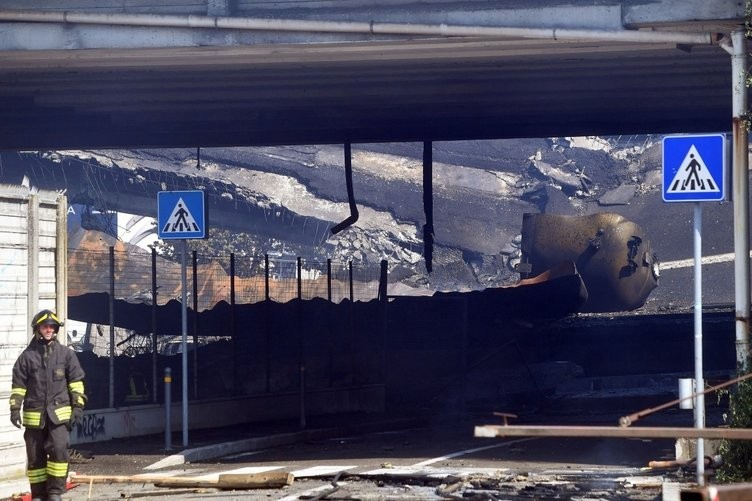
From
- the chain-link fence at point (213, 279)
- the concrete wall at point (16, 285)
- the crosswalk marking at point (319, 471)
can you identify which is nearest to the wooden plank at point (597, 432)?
the crosswalk marking at point (319, 471)

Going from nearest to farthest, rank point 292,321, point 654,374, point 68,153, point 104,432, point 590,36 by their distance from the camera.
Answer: point 590,36 → point 104,432 → point 292,321 → point 654,374 → point 68,153

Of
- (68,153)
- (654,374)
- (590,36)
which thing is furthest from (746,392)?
(68,153)

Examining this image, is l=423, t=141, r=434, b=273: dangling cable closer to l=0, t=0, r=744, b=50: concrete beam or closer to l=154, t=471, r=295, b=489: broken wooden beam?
l=0, t=0, r=744, b=50: concrete beam

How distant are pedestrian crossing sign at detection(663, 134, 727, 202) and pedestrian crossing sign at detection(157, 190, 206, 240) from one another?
6.75 m

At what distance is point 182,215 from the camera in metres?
15.5

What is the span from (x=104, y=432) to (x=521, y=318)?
13.9m

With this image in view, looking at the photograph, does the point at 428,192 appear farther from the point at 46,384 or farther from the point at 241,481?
the point at 46,384

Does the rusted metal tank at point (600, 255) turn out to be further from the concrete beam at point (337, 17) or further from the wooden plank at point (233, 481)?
the wooden plank at point (233, 481)

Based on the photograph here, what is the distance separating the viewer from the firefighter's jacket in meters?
10.3

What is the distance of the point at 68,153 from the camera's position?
45656 millimetres

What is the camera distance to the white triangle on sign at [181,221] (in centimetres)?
1543

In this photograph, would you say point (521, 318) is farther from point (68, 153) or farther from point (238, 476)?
point (68, 153)

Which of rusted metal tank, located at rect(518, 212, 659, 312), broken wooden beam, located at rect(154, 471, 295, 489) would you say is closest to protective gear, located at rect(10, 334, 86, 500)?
broken wooden beam, located at rect(154, 471, 295, 489)

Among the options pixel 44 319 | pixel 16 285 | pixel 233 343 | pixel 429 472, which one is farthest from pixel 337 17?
pixel 233 343
